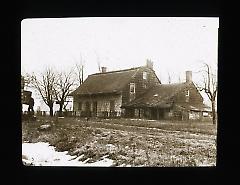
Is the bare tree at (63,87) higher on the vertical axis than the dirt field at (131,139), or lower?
higher

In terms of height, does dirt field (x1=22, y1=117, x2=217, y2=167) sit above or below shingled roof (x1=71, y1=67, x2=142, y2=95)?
below

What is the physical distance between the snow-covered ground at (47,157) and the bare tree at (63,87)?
157mm

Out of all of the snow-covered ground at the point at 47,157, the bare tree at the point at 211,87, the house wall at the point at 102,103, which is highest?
the bare tree at the point at 211,87

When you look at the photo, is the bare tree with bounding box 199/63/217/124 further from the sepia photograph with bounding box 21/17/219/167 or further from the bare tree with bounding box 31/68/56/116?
the bare tree with bounding box 31/68/56/116

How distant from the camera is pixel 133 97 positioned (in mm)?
1346

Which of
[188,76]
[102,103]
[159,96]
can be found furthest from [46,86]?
[188,76]

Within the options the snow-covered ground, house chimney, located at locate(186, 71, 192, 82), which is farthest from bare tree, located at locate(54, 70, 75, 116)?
house chimney, located at locate(186, 71, 192, 82)

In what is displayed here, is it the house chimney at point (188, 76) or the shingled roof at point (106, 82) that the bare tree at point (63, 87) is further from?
the house chimney at point (188, 76)

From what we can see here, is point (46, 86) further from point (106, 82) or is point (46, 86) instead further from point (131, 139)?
point (131, 139)

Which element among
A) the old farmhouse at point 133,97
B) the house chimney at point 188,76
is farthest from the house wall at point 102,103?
the house chimney at point 188,76

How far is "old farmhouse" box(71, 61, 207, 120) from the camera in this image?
1.33 m

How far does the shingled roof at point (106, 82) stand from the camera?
52.3 inches

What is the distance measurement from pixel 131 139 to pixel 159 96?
207 mm
